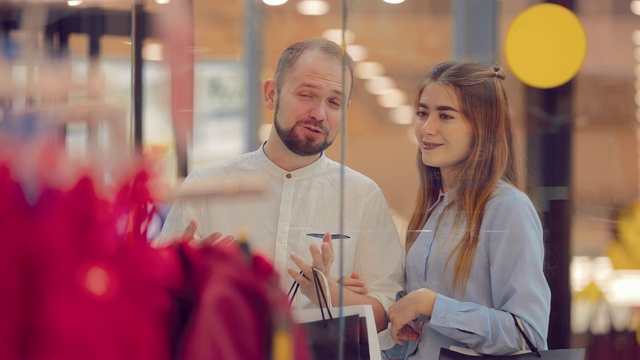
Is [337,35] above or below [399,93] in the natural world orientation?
above

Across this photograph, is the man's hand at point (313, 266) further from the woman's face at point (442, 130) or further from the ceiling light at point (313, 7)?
the ceiling light at point (313, 7)

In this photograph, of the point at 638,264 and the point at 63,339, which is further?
the point at 638,264

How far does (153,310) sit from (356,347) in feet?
3.16

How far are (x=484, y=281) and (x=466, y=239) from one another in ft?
0.37

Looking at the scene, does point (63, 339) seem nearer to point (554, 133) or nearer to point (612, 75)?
point (554, 133)

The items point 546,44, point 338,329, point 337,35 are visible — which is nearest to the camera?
point 338,329

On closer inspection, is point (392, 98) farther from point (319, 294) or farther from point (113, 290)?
point (113, 290)

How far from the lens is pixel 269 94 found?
1939mm

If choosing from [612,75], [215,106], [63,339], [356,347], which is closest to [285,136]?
[215,106]

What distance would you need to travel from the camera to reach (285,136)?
193 cm

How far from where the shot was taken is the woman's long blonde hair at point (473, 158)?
6.69ft

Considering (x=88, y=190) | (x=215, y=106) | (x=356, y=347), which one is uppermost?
(x=215, y=106)

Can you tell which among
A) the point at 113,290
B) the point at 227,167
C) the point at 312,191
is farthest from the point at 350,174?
the point at 113,290

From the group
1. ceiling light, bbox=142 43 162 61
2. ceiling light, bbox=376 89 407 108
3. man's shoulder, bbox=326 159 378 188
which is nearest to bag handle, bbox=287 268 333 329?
man's shoulder, bbox=326 159 378 188
